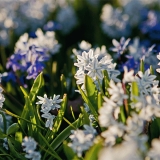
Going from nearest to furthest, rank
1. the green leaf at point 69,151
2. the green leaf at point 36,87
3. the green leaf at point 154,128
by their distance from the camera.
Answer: the green leaf at point 69,151, the green leaf at point 154,128, the green leaf at point 36,87

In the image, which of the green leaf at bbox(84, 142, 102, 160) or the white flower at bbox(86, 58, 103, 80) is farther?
the white flower at bbox(86, 58, 103, 80)

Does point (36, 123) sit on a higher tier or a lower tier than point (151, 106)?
lower

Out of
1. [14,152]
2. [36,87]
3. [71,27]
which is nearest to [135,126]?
[14,152]

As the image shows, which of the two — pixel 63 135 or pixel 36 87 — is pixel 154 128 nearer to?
pixel 63 135

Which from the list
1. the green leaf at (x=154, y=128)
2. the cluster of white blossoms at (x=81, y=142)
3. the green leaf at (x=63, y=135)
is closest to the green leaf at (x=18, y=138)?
the green leaf at (x=63, y=135)

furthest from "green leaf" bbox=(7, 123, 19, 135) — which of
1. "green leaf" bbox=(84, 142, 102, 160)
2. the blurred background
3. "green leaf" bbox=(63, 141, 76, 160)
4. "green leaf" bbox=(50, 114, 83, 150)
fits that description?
the blurred background

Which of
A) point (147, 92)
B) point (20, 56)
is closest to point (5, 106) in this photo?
point (20, 56)

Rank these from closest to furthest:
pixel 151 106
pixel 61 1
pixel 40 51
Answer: pixel 151 106 < pixel 40 51 < pixel 61 1

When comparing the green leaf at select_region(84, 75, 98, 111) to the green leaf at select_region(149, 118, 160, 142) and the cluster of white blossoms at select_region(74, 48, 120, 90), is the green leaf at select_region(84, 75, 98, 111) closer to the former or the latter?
the cluster of white blossoms at select_region(74, 48, 120, 90)

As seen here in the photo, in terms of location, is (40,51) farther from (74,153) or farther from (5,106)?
(74,153)

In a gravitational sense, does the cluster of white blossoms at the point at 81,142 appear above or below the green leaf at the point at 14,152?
above

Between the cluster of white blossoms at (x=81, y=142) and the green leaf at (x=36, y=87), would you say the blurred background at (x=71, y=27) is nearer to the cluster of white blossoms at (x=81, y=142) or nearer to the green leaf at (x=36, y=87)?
the green leaf at (x=36, y=87)
